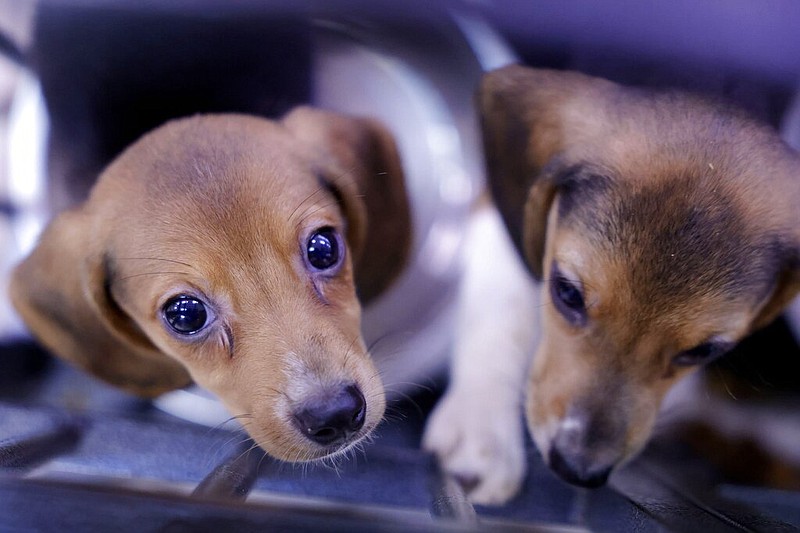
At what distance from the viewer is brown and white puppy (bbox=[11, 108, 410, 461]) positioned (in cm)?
127

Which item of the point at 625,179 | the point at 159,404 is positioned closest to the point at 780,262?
the point at 625,179

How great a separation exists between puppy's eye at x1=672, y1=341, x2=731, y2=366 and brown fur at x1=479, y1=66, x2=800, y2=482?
0.07 ft

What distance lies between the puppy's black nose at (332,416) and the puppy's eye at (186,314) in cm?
27

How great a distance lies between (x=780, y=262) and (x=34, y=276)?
1.63m

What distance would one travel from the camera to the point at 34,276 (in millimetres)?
1593

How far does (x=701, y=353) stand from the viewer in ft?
4.63

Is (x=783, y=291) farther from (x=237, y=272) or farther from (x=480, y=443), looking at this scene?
(x=237, y=272)

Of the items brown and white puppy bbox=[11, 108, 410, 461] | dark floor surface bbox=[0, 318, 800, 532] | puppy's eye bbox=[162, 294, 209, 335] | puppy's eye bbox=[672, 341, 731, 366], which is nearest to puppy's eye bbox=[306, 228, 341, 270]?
brown and white puppy bbox=[11, 108, 410, 461]

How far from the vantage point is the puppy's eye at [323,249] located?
1372 millimetres

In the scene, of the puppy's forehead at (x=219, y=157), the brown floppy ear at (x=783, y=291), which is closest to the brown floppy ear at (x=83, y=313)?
the puppy's forehead at (x=219, y=157)

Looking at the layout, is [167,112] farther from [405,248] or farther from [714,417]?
[714,417]

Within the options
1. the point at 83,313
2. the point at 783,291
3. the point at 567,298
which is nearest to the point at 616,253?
the point at 567,298

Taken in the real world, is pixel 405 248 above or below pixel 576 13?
below

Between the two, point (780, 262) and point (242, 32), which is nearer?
point (780, 262)
